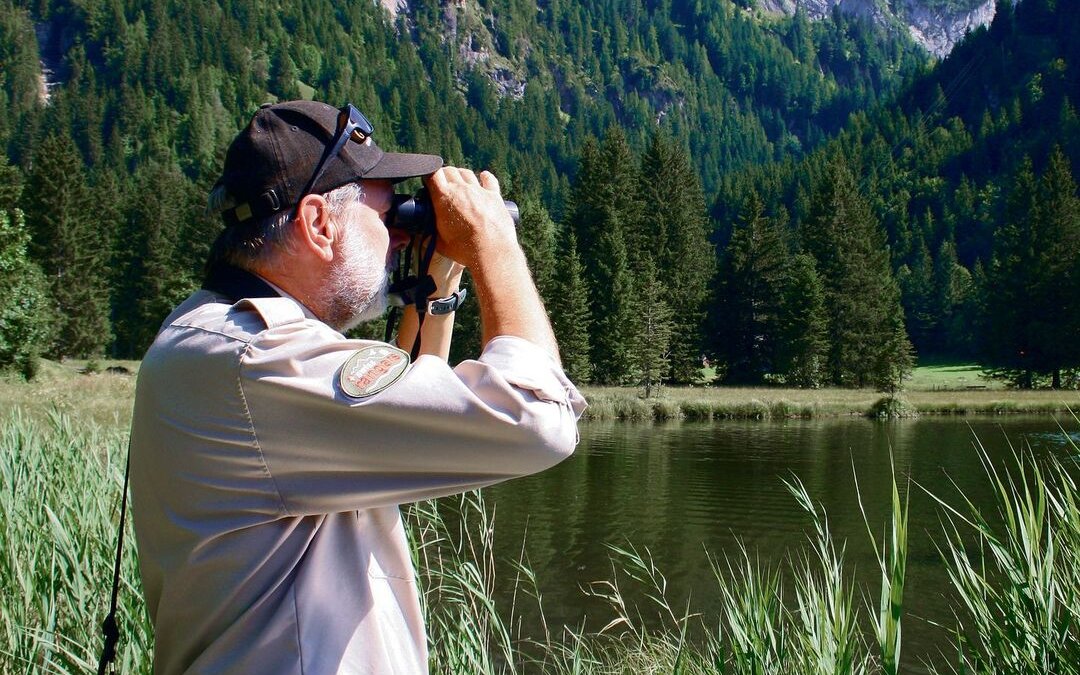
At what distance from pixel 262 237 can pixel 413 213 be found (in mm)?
249

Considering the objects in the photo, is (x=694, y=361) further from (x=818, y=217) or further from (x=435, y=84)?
(x=435, y=84)

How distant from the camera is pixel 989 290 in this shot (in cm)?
5422

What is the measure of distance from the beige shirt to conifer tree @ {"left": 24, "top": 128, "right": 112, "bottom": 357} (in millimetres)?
50785

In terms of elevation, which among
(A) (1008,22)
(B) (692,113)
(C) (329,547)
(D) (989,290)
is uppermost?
(B) (692,113)

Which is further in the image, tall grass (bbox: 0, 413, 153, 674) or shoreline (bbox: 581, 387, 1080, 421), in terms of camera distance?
shoreline (bbox: 581, 387, 1080, 421)

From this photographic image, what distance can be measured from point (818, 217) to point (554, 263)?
15.8 metres

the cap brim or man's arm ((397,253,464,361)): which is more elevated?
the cap brim

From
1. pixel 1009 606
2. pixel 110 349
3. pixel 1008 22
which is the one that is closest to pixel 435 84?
pixel 1008 22

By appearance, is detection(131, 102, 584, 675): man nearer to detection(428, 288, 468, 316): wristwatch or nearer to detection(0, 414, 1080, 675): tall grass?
detection(428, 288, 468, 316): wristwatch

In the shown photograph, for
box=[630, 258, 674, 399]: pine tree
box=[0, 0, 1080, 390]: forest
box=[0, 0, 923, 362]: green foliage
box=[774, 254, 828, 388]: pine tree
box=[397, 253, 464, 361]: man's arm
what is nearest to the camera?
box=[397, 253, 464, 361]: man's arm

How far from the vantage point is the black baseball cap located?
1.48m

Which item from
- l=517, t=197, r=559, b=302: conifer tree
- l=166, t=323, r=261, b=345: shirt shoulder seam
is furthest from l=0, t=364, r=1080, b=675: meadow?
l=517, t=197, r=559, b=302: conifer tree

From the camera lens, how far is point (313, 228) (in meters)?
1.48

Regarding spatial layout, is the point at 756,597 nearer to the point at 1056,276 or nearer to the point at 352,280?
the point at 352,280
